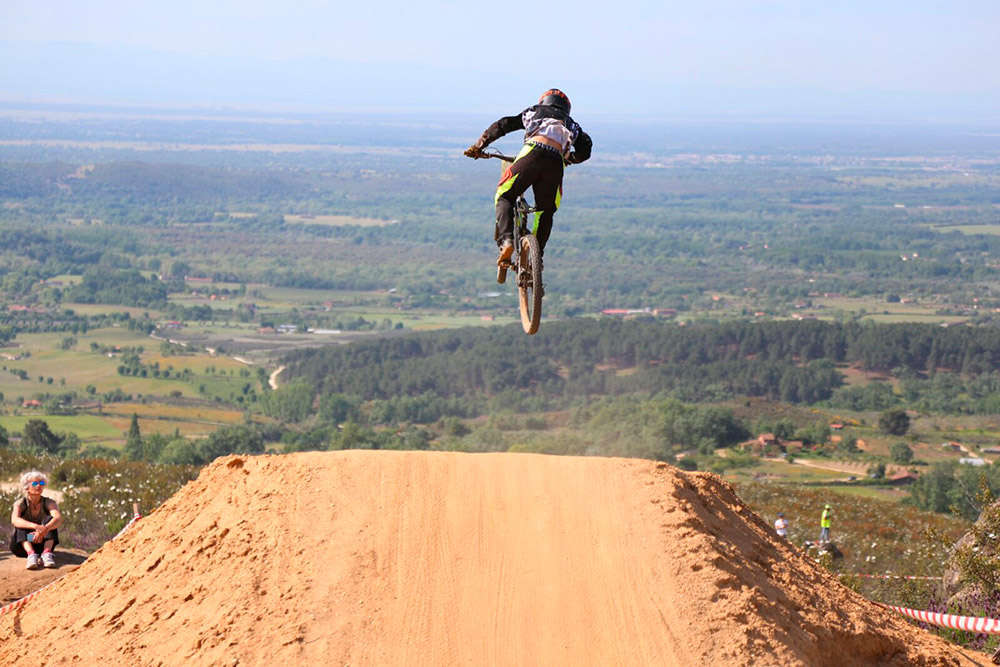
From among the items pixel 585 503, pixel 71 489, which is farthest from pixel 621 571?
Result: pixel 71 489

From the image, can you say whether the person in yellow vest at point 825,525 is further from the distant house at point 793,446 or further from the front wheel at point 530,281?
the distant house at point 793,446

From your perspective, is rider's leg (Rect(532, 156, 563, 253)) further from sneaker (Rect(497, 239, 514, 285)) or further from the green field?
the green field

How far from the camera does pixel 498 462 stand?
8.03 meters

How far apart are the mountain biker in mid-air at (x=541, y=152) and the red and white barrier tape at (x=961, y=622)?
5080 mm

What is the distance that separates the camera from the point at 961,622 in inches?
376

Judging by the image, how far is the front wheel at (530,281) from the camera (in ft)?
33.3

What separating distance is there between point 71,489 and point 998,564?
1262 cm

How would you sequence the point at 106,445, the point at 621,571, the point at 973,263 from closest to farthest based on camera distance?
the point at 621,571
the point at 106,445
the point at 973,263

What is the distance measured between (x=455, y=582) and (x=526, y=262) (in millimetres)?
4399

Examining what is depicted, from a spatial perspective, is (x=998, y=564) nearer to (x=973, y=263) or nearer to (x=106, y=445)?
(x=106, y=445)

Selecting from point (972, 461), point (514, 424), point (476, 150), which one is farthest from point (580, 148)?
point (514, 424)

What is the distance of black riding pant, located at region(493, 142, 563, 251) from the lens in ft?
32.9

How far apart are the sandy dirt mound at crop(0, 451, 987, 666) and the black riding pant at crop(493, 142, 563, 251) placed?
2.95 metres

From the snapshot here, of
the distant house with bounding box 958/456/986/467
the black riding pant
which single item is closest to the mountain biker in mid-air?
the black riding pant
